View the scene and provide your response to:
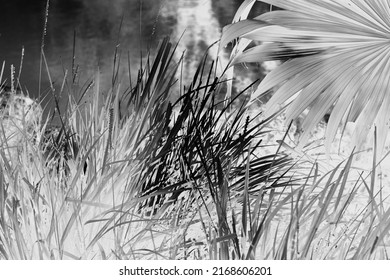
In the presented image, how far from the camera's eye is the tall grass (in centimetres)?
129

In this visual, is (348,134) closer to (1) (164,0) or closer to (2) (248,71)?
(2) (248,71)

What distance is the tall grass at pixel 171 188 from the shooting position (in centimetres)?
129

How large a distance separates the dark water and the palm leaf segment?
117mm

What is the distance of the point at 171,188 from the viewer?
1.36 m

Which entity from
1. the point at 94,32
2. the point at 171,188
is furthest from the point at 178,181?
the point at 94,32

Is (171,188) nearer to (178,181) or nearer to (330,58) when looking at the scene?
(178,181)

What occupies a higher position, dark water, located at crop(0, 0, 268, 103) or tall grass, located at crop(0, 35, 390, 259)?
dark water, located at crop(0, 0, 268, 103)

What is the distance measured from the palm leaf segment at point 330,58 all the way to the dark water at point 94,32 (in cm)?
12

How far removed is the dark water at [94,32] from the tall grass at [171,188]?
0.04 metres

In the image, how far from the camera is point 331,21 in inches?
52.3

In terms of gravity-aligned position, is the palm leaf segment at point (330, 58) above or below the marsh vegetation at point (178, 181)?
above

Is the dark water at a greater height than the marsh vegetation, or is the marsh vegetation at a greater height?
the dark water

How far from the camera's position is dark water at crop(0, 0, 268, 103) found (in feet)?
4.55
